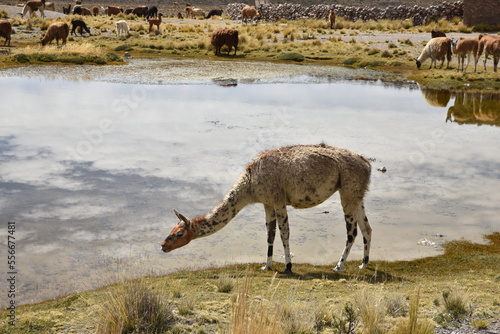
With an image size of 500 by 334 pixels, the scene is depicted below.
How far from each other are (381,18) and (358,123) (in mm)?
43335

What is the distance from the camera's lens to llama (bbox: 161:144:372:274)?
838 cm

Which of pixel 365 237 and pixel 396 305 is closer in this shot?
pixel 396 305

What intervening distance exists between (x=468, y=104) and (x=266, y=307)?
19.2 meters

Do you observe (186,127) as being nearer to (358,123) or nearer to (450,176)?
(358,123)

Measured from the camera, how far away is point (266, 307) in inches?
228

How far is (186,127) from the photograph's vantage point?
17.3m

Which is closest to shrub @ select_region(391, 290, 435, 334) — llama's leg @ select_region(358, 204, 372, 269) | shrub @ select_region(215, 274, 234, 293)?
shrub @ select_region(215, 274, 234, 293)

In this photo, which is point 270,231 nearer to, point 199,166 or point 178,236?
point 178,236

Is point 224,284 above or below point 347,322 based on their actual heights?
below

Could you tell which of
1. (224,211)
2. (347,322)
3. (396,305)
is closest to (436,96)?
(224,211)

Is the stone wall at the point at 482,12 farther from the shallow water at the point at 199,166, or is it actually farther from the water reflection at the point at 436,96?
the shallow water at the point at 199,166

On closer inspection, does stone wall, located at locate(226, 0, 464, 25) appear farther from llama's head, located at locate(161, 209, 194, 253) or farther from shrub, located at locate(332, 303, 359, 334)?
shrub, located at locate(332, 303, 359, 334)

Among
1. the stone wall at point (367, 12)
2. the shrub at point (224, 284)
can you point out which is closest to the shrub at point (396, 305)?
the shrub at point (224, 284)

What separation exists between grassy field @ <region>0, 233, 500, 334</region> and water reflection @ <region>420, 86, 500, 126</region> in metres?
12.8
